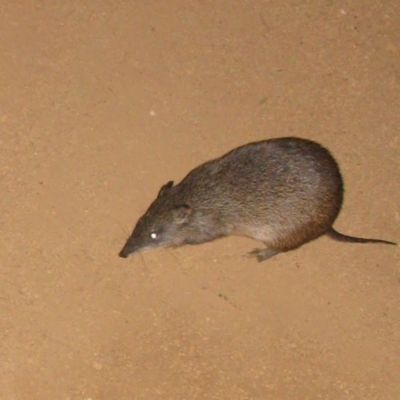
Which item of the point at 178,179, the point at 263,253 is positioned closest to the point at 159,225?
the point at 178,179

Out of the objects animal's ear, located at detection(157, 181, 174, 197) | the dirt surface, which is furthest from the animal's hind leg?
animal's ear, located at detection(157, 181, 174, 197)

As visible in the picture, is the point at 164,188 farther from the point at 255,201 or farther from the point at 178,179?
the point at 255,201

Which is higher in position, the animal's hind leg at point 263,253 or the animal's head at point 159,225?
the animal's head at point 159,225

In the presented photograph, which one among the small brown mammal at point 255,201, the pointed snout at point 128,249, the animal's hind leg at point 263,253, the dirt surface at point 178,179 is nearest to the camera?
the small brown mammal at point 255,201

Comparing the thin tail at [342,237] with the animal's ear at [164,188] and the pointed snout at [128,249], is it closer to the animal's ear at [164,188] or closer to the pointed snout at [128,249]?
the animal's ear at [164,188]

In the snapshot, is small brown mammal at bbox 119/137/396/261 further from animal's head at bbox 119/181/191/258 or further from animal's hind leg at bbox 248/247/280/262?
animal's hind leg at bbox 248/247/280/262

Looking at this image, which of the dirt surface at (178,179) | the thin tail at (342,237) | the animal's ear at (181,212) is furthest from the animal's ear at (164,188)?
the thin tail at (342,237)
